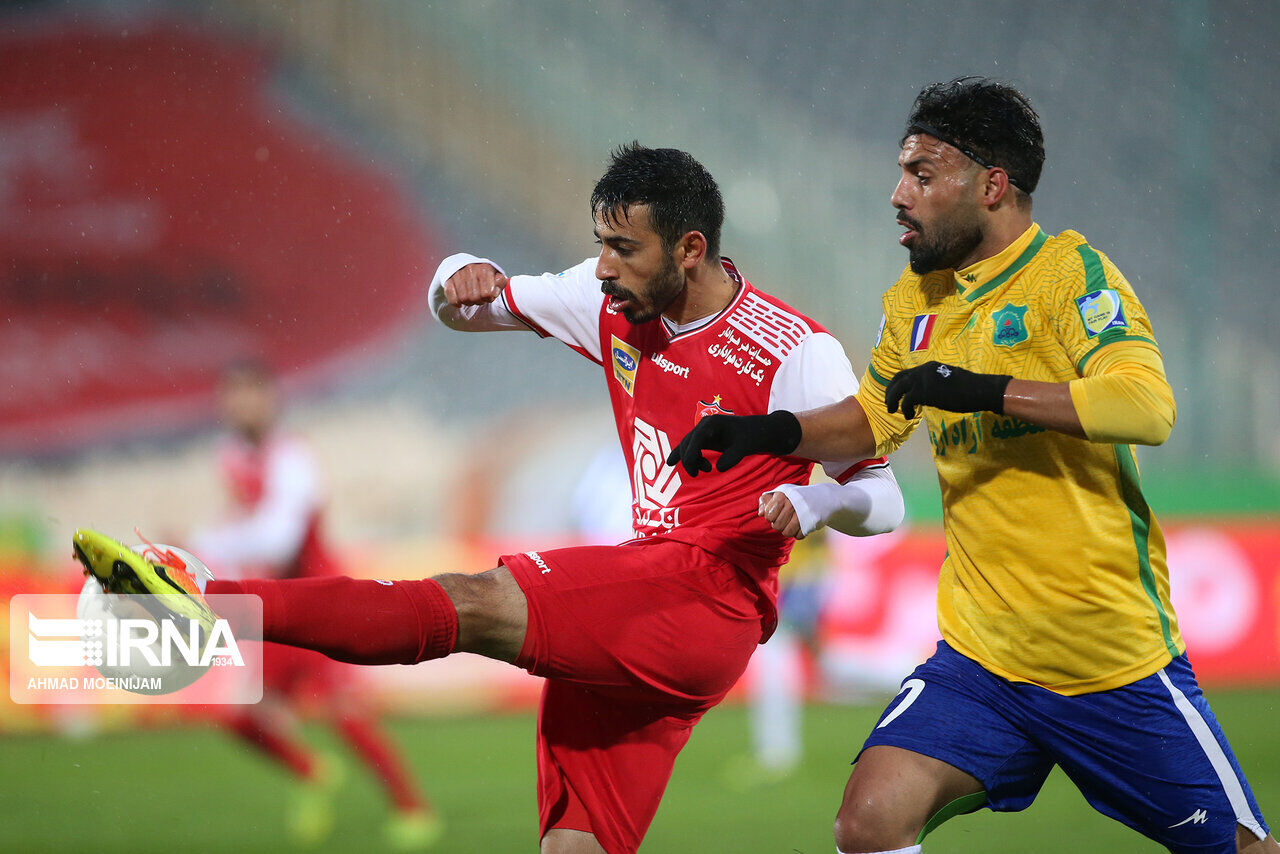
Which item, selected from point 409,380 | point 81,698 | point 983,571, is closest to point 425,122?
point 409,380

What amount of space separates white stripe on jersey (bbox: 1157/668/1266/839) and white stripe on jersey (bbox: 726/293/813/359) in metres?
1.04

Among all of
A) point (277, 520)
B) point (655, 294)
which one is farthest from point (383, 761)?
point (655, 294)

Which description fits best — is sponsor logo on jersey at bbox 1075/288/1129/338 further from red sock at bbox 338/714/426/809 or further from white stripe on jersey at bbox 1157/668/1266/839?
red sock at bbox 338/714/426/809

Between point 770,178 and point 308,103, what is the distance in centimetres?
251

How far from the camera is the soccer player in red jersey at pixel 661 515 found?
7.70 ft

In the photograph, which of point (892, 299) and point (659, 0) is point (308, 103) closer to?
point (659, 0)

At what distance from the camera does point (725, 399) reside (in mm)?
2615

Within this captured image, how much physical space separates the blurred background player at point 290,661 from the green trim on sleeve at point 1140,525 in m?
2.84

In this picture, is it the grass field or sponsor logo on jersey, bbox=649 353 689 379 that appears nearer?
sponsor logo on jersey, bbox=649 353 689 379

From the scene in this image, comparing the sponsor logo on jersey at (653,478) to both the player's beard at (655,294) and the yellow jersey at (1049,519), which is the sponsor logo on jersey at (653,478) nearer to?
the player's beard at (655,294)

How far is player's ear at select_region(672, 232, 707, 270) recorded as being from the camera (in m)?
2.67

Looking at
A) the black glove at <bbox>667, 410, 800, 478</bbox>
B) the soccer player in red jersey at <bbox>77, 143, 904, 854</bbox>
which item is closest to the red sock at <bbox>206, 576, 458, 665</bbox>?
the soccer player in red jersey at <bbox>77, 143, 904, 854</bbox>

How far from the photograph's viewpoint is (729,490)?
260 cm

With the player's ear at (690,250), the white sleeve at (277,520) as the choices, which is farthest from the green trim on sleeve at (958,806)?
the white sleeve at (277,520)
